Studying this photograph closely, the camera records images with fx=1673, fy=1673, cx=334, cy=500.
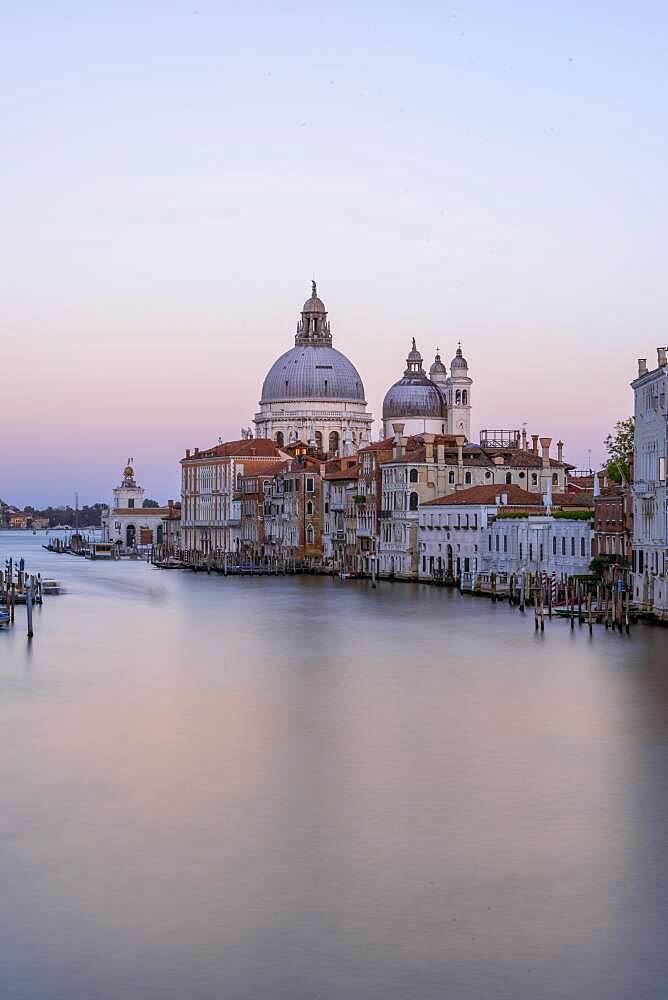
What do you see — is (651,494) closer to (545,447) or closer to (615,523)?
(615,523)

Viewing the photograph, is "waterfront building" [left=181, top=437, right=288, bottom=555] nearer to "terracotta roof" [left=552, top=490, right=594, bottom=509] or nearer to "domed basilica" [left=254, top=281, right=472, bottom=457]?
"domed basilica" [left=254, top=281, right=472, bottom=457]

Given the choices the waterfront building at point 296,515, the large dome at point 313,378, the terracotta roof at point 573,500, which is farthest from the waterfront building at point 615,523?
the large dome at point 313,378

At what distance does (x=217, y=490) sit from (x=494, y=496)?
36.3 meters

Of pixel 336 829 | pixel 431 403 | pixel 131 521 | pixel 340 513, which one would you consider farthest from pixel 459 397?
pixel 336 829

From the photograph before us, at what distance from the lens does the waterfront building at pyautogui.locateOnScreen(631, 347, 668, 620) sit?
34.6 meters

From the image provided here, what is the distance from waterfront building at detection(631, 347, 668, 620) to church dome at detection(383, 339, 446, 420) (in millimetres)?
48632

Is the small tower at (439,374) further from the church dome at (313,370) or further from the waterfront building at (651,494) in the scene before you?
the waterfront building at (651,494)

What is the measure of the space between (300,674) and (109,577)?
44.3 meters

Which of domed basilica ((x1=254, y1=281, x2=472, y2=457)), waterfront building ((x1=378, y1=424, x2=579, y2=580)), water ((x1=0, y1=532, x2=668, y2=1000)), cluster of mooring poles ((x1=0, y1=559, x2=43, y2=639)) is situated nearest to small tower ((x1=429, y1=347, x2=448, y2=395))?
domed basilica ((x1=254, y1=281, x2=472, y2=457))

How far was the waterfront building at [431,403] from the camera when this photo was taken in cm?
8656

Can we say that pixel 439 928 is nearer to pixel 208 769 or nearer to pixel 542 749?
pixel 208 769

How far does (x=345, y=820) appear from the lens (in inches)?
587

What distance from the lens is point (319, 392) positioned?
314ft

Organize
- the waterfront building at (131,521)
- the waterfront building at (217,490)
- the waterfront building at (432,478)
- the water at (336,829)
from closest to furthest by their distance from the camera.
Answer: the water at (336,829), the waterfront building at (432,478), the waterfront building at (217,490), the waterfront building at (131,521)
